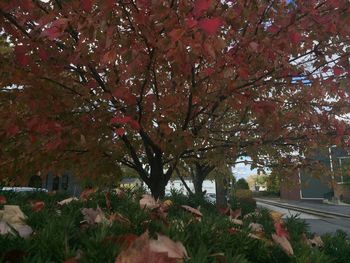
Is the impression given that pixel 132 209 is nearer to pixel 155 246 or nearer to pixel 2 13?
pixel 155 246

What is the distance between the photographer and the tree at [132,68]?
3.82 m

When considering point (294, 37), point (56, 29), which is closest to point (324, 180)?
point (294, 37)

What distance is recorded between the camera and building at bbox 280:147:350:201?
9.97 m

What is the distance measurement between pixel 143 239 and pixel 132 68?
2306 mm

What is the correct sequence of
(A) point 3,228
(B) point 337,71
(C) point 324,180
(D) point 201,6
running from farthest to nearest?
(C) point 324,180, (B) point 337,71, (D) point 201,6, (A) point 3,228

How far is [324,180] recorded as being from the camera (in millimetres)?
10109

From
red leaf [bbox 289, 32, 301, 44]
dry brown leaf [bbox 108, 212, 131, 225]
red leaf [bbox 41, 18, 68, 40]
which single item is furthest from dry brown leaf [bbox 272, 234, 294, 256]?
red leaf [bbox 289, 32, 301, 44]

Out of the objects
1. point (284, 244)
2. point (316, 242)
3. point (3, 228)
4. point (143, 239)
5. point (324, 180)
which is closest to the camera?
point (143, 239)

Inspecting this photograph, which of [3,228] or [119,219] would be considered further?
[119,219]

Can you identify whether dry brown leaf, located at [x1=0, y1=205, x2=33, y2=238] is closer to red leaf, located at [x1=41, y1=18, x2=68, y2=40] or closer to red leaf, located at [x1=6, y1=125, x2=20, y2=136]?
red leaf, located at [x1=41, y1=18, x2=68, y2=40]

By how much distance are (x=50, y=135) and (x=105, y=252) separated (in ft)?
11.9

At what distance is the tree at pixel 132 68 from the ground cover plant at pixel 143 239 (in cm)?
146

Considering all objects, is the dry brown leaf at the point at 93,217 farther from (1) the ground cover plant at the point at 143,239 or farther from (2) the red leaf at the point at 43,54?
(2) the red leaf at the point at 43,54

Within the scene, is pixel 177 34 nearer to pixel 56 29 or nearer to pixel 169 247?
pixel 56 29
